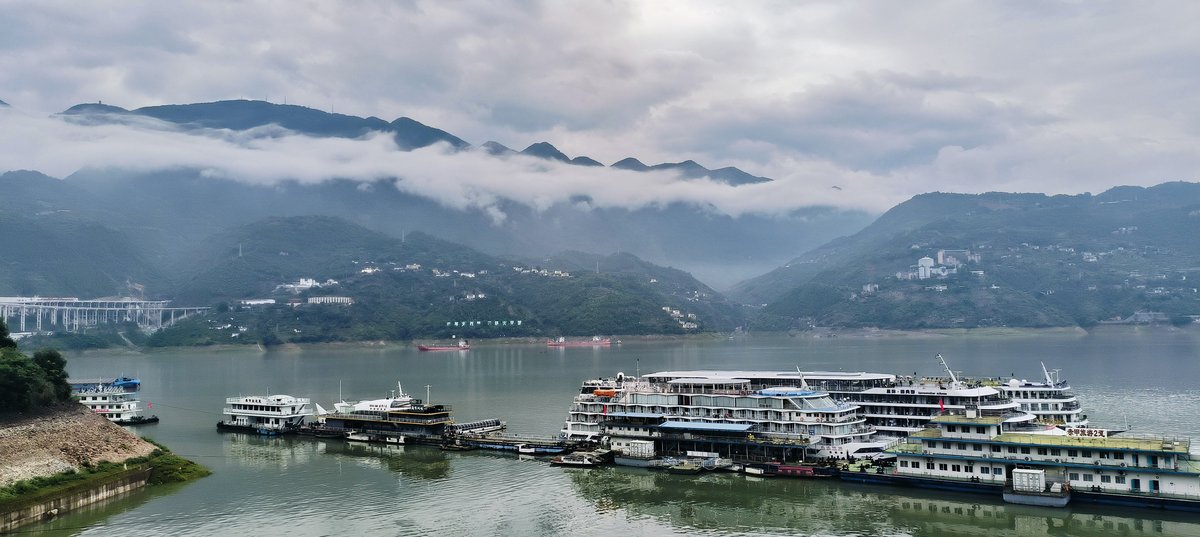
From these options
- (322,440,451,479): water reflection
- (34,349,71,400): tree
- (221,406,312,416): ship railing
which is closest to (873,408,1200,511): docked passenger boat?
(322,440,451,479): water reflection

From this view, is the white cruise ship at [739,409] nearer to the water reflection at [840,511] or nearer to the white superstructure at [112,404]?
the water reflection at [840,511]

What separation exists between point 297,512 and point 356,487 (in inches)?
236

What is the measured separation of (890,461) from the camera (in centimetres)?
4419

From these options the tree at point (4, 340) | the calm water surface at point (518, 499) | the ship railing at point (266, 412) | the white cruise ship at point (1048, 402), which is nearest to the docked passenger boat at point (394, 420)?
the calm water surface at point (518, 499)

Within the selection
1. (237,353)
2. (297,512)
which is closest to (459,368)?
(237,353)

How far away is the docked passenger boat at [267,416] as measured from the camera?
66188 mm

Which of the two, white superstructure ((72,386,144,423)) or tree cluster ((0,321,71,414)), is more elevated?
tree cluster ((0,321,71,414))

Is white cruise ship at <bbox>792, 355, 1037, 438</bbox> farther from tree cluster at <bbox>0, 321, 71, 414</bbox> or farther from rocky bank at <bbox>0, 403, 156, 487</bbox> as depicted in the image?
tree cluster at <bbox>0, 321, 71, 414</bbox>

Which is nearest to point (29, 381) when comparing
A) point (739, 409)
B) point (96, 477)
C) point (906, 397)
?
point (96, 477)

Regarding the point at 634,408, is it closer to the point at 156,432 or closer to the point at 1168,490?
the point at 1168,490

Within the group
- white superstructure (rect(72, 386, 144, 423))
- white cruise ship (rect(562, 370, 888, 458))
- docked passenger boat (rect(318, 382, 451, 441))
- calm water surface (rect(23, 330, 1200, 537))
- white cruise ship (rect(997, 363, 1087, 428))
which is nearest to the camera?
calm water surface (rect(23, 330, 1200, 537))

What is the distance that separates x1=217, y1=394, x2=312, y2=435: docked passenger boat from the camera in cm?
6619

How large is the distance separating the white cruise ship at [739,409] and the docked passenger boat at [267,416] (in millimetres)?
24146

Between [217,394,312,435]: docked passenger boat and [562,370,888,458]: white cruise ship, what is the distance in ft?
79.2
